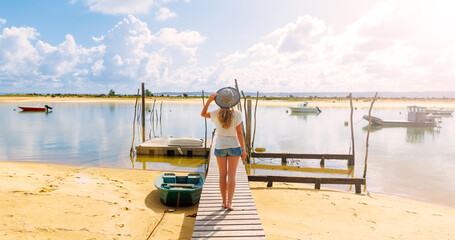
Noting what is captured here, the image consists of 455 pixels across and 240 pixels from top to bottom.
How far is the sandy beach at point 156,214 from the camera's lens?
591 cm

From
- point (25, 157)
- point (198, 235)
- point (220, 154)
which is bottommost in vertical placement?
point (25, 157)

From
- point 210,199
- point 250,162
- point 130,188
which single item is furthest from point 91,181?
point 250,162

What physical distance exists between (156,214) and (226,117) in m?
4.07

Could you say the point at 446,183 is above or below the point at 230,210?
below

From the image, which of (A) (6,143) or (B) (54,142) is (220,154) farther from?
(A) (6,143)

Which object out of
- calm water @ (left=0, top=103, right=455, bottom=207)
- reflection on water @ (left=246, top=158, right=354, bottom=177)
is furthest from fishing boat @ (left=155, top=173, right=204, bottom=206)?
reflection on water @ (left=246, top=158, right=354, bottom=177)

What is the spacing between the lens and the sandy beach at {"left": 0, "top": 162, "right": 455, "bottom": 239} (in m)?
5.91

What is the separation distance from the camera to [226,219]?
5.09m

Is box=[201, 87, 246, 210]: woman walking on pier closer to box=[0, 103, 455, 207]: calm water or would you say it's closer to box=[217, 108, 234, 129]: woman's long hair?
box=[217, 108, 234, 129]: woman's long hair

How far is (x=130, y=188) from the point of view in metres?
9.22

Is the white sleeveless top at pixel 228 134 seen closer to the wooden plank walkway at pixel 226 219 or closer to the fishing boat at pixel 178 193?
the wooden plank walkway at pixel 226 219

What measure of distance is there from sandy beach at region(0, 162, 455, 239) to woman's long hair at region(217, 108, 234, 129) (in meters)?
2.88

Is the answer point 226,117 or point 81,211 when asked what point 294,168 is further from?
point 226,117

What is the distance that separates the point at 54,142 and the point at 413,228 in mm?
20577
